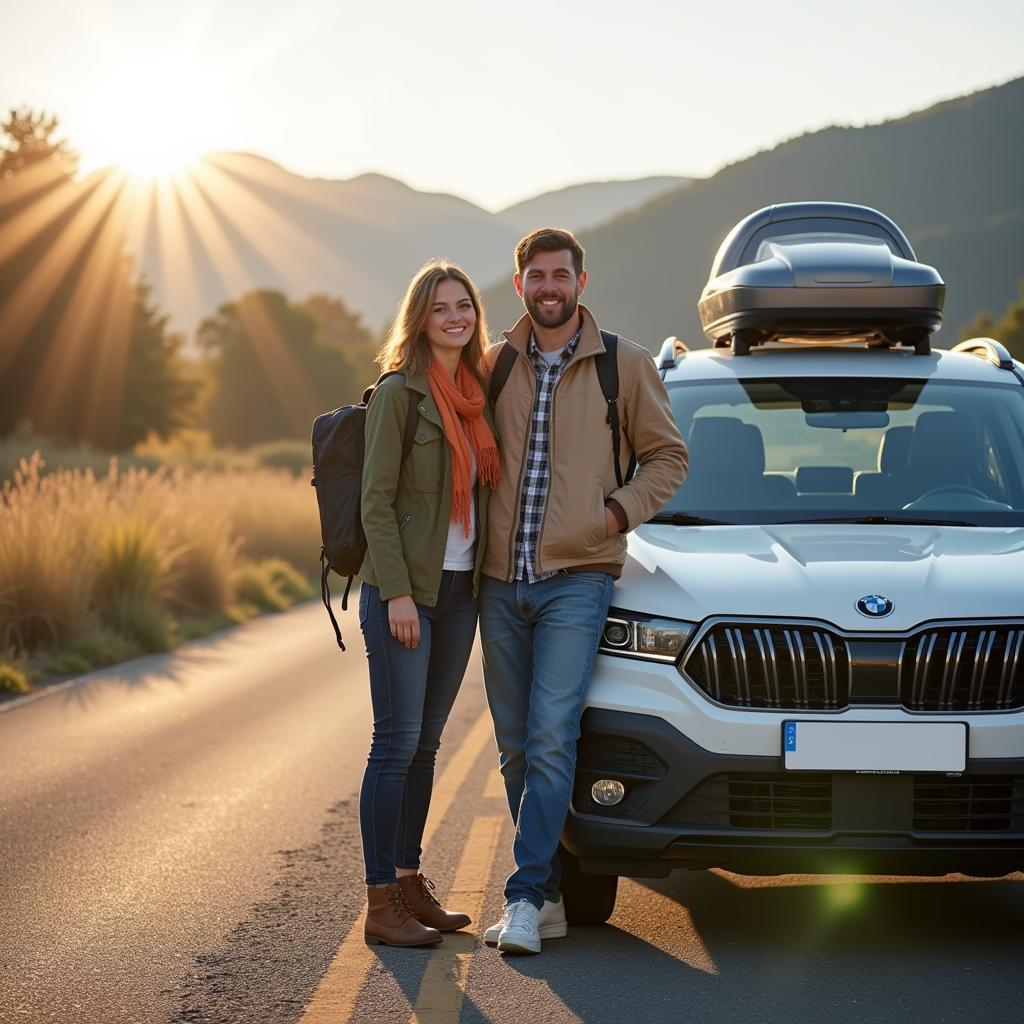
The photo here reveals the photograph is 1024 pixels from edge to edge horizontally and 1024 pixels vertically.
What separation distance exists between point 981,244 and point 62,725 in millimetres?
124492

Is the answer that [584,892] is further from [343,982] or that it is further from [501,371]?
[501,371]

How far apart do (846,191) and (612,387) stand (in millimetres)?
135073

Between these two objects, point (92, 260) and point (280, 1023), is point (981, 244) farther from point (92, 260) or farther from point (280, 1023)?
point (280, 1023)

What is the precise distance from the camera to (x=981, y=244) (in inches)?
4961

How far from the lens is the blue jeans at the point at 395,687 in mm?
5375

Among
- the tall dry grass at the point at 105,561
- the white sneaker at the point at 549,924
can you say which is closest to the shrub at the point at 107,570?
the tall dry grass at the point at 105,561

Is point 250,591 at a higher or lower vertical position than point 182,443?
higher

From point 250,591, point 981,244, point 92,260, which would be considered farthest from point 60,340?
point 981,244

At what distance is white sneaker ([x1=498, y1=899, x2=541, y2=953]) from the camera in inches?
202

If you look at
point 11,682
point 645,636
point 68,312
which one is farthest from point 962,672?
point 68,312

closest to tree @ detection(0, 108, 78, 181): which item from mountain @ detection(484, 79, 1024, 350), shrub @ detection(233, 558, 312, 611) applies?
shrub @ detection(233, 558, 312, 611)

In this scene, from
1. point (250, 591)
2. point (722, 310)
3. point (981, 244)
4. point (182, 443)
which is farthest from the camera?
point (981, 244)

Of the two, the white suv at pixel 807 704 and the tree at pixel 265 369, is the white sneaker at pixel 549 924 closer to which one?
the white suv at pixel 807 704

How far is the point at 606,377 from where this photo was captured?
5.45 m
